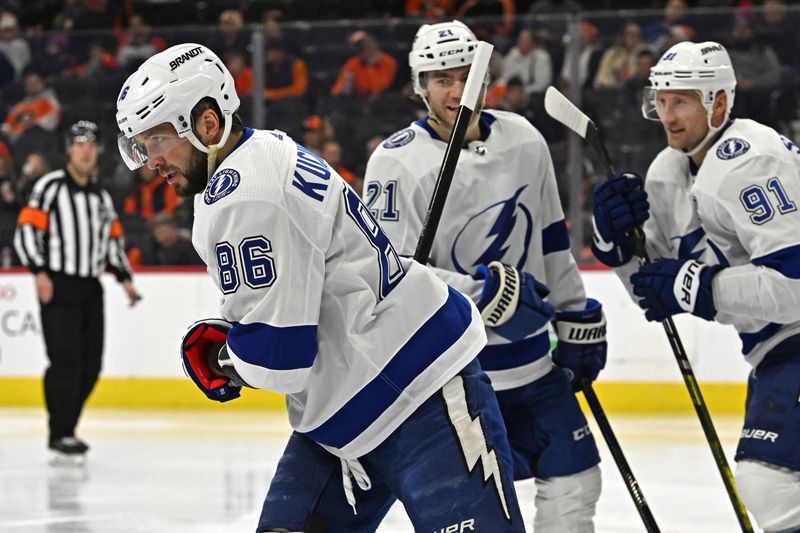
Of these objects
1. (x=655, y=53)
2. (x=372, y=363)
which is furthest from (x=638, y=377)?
(x=372, y=363)

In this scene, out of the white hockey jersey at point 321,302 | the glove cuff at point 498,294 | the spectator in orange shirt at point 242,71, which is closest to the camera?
the white hockey jersey at point 321,302

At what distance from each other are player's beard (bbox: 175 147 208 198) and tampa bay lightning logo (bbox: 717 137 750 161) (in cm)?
118

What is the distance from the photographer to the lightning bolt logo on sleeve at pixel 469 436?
2.22 m

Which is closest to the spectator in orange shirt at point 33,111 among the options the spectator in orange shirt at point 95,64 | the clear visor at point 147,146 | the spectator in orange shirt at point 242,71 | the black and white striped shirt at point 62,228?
the spectator in orange shirt at point 95,64

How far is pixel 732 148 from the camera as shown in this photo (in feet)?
9.34

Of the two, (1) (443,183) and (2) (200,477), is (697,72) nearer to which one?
(1) (443,183)

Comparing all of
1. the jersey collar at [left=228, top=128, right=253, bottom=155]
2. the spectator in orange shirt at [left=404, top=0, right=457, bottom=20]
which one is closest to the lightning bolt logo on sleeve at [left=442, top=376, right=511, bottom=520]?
the jersey collar at [left=228, top=128, right=253, bottom=155]

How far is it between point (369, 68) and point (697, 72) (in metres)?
4.27

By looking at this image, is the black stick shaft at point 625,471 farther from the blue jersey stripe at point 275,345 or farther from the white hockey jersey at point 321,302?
the blue jersey stripe at point 275,345

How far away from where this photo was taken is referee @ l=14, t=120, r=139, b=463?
19.5 feet

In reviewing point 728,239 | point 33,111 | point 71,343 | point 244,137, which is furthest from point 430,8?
point 244,137

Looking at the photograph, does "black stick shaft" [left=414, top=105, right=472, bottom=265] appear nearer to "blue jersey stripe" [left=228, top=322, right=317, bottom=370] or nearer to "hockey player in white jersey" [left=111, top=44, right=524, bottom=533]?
"hockey player in white jersey" [left=111, top=44, right=524, bottom=533]

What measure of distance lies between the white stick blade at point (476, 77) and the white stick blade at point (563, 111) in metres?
0.38

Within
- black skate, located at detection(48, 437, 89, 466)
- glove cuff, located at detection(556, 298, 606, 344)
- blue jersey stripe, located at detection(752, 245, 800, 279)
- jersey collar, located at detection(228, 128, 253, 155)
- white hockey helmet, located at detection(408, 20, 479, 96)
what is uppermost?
white hockey helmet, located at detection(408, 20, 479, 96)
